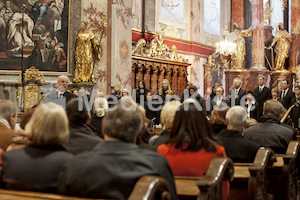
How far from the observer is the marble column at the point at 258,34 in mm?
18672

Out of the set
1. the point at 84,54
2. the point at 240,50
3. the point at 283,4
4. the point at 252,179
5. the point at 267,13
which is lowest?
the point at 252,179

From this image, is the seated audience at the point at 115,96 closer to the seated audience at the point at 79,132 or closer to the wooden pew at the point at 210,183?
the seated audience at the point at 79,132

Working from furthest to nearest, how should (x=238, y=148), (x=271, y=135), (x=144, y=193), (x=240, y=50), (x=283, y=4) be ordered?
(x=283, y=4) < (x=240, y=50) < (x=271, y=135) < (x=238, y=148) < (x=144, y=193)

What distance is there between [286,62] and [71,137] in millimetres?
18701

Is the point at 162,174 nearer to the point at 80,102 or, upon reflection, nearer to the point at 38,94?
the point at 80,102

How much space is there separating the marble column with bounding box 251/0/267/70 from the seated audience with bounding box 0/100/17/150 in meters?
15.7

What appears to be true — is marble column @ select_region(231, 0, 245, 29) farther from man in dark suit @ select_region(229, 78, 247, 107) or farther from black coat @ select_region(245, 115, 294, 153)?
black coat @ select_region(245, 115, 294, 153)

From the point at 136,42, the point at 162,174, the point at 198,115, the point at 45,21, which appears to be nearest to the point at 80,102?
the point at 198,115

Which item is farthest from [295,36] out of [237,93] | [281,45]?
[237,93]

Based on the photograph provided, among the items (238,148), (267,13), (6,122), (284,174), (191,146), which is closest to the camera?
(191,146)

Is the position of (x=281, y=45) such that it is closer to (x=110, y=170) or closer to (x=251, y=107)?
(x=251, y=107)

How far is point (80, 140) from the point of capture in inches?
134

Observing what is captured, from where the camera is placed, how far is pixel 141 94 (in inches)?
422

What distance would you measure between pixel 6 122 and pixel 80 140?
1.28 m
